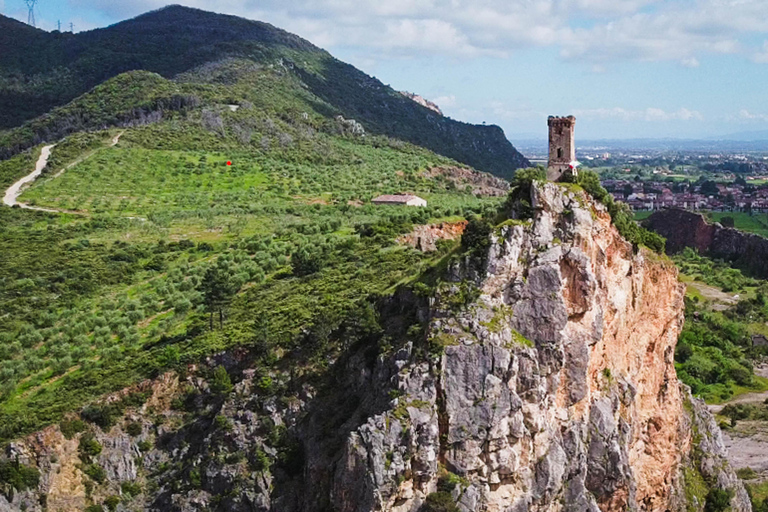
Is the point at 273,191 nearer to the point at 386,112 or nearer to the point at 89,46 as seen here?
the point at 386,112

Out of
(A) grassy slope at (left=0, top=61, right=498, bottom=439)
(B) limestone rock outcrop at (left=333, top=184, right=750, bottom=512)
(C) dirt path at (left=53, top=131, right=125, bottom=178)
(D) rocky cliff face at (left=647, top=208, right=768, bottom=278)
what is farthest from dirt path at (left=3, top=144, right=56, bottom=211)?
(D) rocky cliff face at (left=647, top=208, right=768, bottom=278)

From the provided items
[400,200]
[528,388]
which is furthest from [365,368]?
[400,200]

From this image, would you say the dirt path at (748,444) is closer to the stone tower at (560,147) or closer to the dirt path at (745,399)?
the dirt path at (745,399)

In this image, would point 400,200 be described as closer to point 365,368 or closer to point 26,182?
point 26,182

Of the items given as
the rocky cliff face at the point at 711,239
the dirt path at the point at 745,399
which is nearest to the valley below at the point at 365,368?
the dirt path at the point at 745,399

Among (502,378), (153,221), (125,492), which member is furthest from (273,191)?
(502,378)

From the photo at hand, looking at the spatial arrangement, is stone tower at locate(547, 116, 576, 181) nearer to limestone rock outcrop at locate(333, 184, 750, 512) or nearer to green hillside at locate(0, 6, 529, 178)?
limestone rock outcrop at locate(333, 184, 750, 512)
